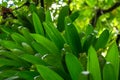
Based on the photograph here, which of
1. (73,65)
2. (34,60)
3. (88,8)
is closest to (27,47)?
(34,60)

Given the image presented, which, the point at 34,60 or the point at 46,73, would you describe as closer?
the point at 46,73

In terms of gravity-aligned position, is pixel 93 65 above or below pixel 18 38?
below

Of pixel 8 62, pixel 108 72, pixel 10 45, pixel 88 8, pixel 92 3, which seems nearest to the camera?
pixel 108 72

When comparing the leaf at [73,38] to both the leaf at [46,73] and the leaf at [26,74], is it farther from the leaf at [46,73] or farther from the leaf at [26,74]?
the leaf at [46,73]

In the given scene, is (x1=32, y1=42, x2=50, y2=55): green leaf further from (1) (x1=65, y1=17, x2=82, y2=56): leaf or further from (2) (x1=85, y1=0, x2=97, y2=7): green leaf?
(2) (x1=85, y1=0, x2=97, y2=7): green leaf

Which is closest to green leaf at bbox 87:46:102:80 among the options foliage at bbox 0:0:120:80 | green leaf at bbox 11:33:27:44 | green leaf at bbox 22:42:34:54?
foliage at bbox 0:0:120:80

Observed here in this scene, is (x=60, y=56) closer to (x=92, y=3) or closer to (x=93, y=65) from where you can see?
(x=93, y=65)
